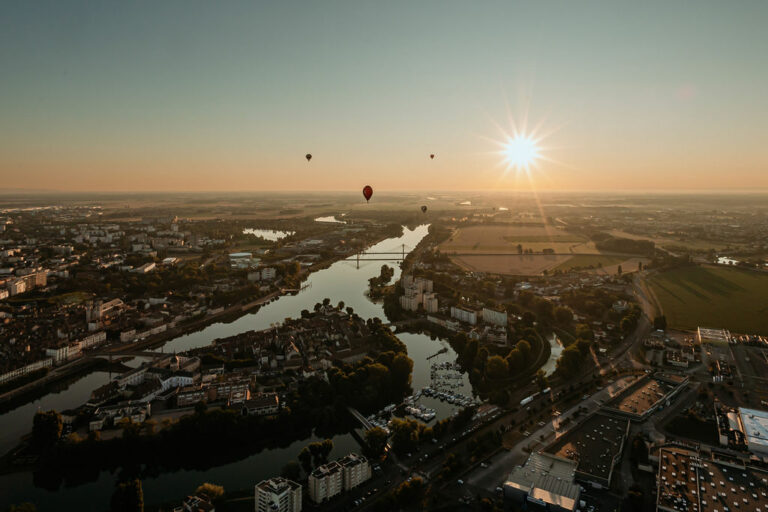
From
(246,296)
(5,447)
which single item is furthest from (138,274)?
(5,447)

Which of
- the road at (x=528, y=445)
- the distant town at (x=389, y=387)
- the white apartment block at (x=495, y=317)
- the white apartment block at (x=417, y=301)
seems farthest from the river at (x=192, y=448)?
the white apartment block at (x=495, y=317)

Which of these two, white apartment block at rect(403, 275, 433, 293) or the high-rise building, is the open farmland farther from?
the high-rise building

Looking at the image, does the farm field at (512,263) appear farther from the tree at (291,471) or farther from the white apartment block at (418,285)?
the tree at (291,471)

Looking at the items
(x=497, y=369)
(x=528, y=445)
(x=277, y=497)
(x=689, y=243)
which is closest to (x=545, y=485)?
(x=528, y=445)

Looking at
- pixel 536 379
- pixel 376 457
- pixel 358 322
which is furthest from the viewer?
pixel 358 322

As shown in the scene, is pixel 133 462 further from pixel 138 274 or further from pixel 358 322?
pixel 138 274

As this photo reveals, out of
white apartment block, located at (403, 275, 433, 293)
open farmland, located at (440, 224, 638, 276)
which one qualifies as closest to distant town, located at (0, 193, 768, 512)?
white apartment block, located at (403, 275, 433, 293)
